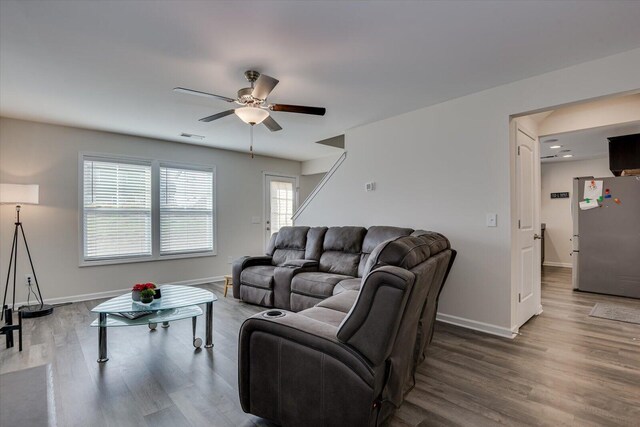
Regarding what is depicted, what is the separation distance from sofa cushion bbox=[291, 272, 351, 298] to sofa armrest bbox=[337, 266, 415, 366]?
1960 mm

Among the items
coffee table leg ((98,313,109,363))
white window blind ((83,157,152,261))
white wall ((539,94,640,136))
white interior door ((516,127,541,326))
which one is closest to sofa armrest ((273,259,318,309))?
coffee table leg ((98,313,109,363))

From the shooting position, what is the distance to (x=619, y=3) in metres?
1.89

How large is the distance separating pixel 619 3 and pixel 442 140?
178cm

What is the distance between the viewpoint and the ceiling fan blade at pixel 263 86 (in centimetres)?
240

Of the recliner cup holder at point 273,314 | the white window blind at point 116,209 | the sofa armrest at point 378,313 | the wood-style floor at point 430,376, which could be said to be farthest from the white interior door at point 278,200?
the sofa armrest at point 378,313

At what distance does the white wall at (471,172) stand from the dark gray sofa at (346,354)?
5.59 feet

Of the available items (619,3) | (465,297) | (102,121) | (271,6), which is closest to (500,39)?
(619,3)

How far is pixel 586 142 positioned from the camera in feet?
17.0

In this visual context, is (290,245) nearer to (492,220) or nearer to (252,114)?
(252,114)

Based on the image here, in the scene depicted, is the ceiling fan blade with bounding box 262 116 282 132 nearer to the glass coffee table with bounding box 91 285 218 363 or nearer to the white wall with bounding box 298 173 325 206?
the glass coffee table with bounding box 91 285 218 363

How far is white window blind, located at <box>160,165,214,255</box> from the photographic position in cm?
530

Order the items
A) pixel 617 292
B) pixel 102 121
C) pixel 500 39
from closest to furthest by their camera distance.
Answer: pixel 500 39
pixel 102 121
pixel 617 292

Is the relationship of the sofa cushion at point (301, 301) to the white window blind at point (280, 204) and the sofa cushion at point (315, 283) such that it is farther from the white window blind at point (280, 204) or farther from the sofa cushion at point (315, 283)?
the white window blind at point (280, 204)

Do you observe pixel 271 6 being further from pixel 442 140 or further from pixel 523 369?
pixel 523 369
